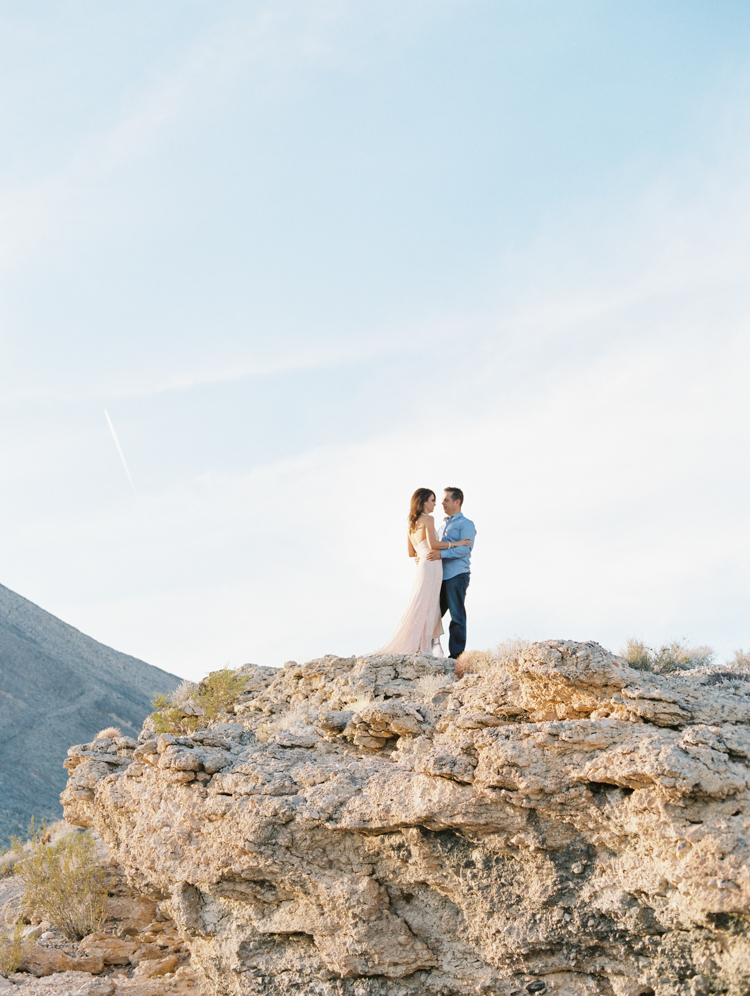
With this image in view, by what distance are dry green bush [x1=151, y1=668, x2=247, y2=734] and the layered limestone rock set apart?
9.84 ft

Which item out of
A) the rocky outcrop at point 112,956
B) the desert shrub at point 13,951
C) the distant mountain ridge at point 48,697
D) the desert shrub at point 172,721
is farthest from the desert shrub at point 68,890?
the distant mountain ridge at point 48,697

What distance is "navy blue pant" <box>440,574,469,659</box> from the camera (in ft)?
35.0

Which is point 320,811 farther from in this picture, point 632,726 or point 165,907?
point 165,907

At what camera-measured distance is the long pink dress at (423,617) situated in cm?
1051

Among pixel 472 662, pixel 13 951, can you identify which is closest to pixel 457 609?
pixel 472 662

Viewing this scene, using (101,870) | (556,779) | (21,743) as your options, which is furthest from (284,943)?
(21,743)

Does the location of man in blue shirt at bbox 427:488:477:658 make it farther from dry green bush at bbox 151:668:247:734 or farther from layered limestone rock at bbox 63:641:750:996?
layered limestone rock at bbox 63:641:750:996

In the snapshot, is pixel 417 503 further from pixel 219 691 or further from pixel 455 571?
pixel 219 691

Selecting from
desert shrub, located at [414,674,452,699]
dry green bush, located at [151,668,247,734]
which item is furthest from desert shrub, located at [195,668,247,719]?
desert shrub, located at [414,674,452,699]

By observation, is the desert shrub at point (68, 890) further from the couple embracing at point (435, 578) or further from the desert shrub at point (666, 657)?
the desert shrub at point (666, 657)

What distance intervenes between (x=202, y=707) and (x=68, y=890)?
8.82ft

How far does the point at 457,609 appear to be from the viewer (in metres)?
10.7

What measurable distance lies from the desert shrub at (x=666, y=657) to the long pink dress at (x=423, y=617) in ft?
9.55

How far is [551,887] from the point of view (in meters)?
5.05
